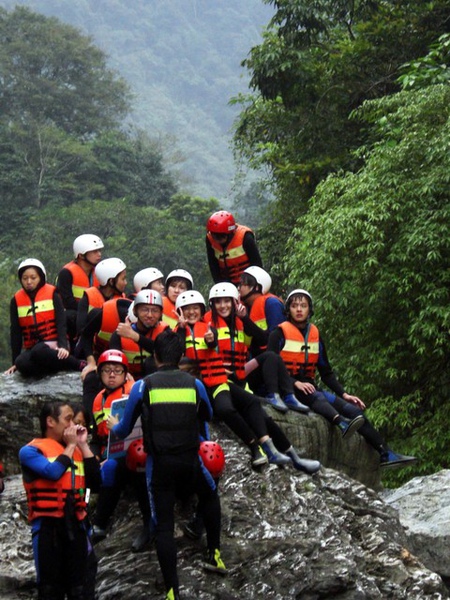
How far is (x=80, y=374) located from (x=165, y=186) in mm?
35152

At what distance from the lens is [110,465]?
6.40 m

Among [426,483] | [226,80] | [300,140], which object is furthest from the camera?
[226,80]

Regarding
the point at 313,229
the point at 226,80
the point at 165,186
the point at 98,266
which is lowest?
the point at 98,266

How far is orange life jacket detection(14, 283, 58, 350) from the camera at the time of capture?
866 cm

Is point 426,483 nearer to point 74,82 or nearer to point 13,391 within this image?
point 13,391

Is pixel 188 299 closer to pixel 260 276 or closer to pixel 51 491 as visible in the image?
pixel 260 276


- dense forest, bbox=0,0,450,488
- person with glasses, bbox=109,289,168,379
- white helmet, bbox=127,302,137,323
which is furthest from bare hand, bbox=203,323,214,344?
dense forest, bbox=0,0,450,488

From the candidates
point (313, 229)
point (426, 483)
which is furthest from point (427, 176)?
point (426, 483)

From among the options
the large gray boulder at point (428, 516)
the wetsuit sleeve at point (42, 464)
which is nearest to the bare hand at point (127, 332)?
the wetsuit sleeve at point (42, 464)

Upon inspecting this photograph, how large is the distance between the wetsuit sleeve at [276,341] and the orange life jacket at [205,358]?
102 centimetres

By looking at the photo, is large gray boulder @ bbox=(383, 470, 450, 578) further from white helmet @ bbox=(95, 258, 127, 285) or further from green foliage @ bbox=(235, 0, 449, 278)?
green foliage @ bbox=(235, 0, 449, 278)

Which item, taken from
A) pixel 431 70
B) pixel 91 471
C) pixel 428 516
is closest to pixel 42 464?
pixel 91 471

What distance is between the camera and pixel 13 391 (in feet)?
28.3

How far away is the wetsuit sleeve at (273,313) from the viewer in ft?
28.9
